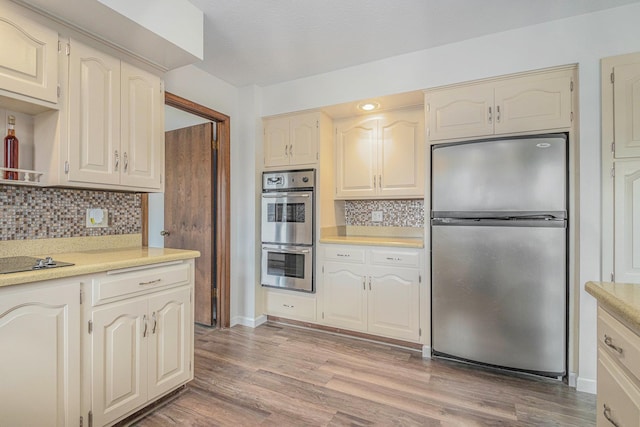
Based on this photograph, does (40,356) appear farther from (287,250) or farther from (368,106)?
(368,106)

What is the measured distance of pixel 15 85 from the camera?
149 centimetres

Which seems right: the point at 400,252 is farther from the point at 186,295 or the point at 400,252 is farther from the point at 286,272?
the point at 186,295

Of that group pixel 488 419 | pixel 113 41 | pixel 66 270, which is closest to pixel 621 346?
pixel 488 419

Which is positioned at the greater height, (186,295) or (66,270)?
(66,270)

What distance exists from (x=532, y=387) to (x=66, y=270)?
2848 mm

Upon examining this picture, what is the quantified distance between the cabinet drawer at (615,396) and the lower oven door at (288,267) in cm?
222

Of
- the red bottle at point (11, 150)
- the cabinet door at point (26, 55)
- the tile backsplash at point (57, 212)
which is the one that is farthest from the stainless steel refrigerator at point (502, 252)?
the red bottle at point (11, 150)

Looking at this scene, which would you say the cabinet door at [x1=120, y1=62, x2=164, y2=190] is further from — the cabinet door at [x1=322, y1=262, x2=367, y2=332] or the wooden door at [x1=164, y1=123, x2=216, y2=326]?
the cabinet door at [x1=322, y1=262, x2=367, y2=332]

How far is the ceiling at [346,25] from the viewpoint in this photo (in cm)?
198

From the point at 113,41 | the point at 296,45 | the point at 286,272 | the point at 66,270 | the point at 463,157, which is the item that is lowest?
the point at 286,272

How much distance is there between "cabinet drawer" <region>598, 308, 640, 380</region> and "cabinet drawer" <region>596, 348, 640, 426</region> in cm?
4

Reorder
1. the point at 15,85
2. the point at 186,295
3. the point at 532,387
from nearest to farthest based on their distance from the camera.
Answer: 1. the point at 15,85
2. the point at 186,295
3. the point at 532,387

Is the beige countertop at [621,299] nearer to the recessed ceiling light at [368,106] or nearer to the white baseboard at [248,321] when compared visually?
the recessed ceiling light at [368,106]

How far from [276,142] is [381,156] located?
112 cm
